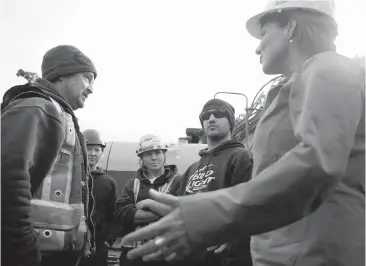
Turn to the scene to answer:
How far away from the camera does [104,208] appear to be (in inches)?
196

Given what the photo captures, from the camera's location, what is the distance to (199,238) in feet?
3.92

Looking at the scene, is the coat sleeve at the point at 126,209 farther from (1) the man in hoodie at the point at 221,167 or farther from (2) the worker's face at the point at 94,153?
(2) the worker's face at the point at 94,153

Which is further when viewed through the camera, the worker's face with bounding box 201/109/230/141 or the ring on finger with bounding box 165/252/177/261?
the worker's face with bounding box 201/109/230/141

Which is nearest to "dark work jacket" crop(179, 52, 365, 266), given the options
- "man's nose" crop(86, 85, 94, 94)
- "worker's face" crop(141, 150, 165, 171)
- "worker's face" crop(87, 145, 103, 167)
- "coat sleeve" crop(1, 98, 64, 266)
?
"coat sleeve" crop(1, 98, 64, 266)

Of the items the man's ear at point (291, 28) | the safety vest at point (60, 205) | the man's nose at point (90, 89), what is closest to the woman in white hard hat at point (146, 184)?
the man's nose at point (90, 89)

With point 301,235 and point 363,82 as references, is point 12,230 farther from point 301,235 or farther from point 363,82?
point 363,82

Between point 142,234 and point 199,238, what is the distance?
0.17m

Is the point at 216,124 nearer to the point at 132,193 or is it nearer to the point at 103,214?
the point at 132,193

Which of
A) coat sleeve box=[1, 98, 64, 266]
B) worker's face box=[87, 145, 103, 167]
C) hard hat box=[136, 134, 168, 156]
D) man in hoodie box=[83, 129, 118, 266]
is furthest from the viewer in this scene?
worker's face box=[87, 145, 103, 167]

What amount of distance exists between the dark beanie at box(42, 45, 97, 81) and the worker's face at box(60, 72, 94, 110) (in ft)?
0.15

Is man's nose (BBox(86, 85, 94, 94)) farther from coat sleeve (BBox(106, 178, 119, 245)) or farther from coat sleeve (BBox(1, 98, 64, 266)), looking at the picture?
coat sleeve (BBox(106, 178, 119, 245))

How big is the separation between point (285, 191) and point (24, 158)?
136cm

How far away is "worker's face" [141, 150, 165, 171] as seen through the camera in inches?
193

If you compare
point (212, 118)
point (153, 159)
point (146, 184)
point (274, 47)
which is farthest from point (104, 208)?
point (274, 47)
